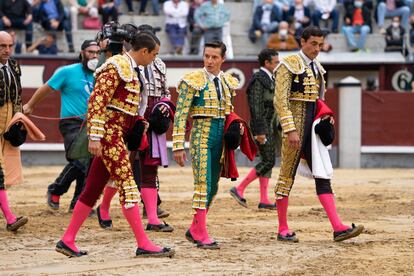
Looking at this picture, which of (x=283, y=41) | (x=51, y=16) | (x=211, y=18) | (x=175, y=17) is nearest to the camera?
(x=51, y=16)

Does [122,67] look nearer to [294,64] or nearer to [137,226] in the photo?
[137,226]

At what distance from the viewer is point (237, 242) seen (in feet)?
25.0

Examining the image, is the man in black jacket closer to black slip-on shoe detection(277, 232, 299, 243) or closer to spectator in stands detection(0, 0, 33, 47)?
black slip-on shoe detection(277, 232, 299, 243)

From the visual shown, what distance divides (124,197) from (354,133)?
10937 mm

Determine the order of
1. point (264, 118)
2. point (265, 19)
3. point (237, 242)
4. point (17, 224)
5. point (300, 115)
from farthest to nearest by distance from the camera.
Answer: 1. point (265, 19)
2. point (264, 118)
3. point (17, 224)
4. point (300, 115)
5. point (237, 242)

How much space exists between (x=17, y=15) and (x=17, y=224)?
1031 centimetres

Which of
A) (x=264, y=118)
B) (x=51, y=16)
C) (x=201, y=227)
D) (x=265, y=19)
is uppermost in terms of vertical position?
(x=51, y=16)

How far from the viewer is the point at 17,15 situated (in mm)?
17938

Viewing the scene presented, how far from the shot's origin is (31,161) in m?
17.1

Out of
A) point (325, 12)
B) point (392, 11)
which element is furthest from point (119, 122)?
point (392, 11)

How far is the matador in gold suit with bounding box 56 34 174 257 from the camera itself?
6.58m

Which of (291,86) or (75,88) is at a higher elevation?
(291,86)

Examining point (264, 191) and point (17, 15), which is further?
point (17, 15)

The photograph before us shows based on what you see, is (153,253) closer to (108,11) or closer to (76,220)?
(76,220)
